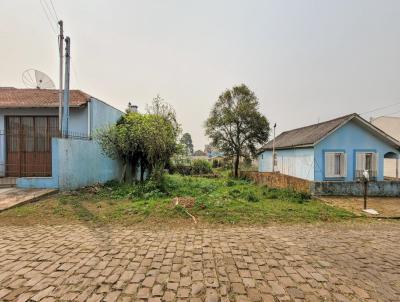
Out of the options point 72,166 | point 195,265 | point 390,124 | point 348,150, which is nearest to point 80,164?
point 72,166

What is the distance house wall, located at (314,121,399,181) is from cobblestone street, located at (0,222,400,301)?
31.7 ft

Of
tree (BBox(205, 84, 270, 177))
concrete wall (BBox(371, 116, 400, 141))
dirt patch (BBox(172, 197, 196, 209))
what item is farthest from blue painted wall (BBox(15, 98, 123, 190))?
concrete wall (BBox(371, 116, 400, 141))

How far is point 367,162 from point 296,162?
4.40 meters

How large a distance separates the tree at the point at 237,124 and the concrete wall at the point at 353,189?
11581 mm

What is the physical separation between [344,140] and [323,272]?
1400 centimetres

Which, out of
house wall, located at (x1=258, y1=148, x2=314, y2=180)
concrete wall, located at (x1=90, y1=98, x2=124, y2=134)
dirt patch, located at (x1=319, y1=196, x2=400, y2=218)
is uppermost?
concrete wall, located at (x1=90, y1=98, x2=124, y2=134)

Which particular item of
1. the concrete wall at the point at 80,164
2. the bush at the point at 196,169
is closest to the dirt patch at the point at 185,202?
the concrete wall at the point at 80,164

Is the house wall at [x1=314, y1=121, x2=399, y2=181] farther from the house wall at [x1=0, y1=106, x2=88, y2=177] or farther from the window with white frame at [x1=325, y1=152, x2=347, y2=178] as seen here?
the house wall at [x1=0, y1=106, x2=88, y2=177]

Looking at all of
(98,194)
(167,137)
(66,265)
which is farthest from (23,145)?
(66,265)

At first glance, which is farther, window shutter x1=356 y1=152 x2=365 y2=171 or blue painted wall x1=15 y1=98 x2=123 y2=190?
window shutter x1=356 y1=152 x2=365 y2=171

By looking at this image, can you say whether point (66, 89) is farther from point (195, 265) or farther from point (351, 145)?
point (351, 145)

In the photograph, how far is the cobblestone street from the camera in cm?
334

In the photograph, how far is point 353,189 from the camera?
1284 cm

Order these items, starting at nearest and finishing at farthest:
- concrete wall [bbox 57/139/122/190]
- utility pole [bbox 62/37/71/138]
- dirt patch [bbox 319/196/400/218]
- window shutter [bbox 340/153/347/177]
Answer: dirt patch [bbox 319/196/400/218] → concrete wall [bbox 57/139/122/190] → utility pole [bbox 62/37/71/138] → window shutter [bbox 340/153/347/177]
